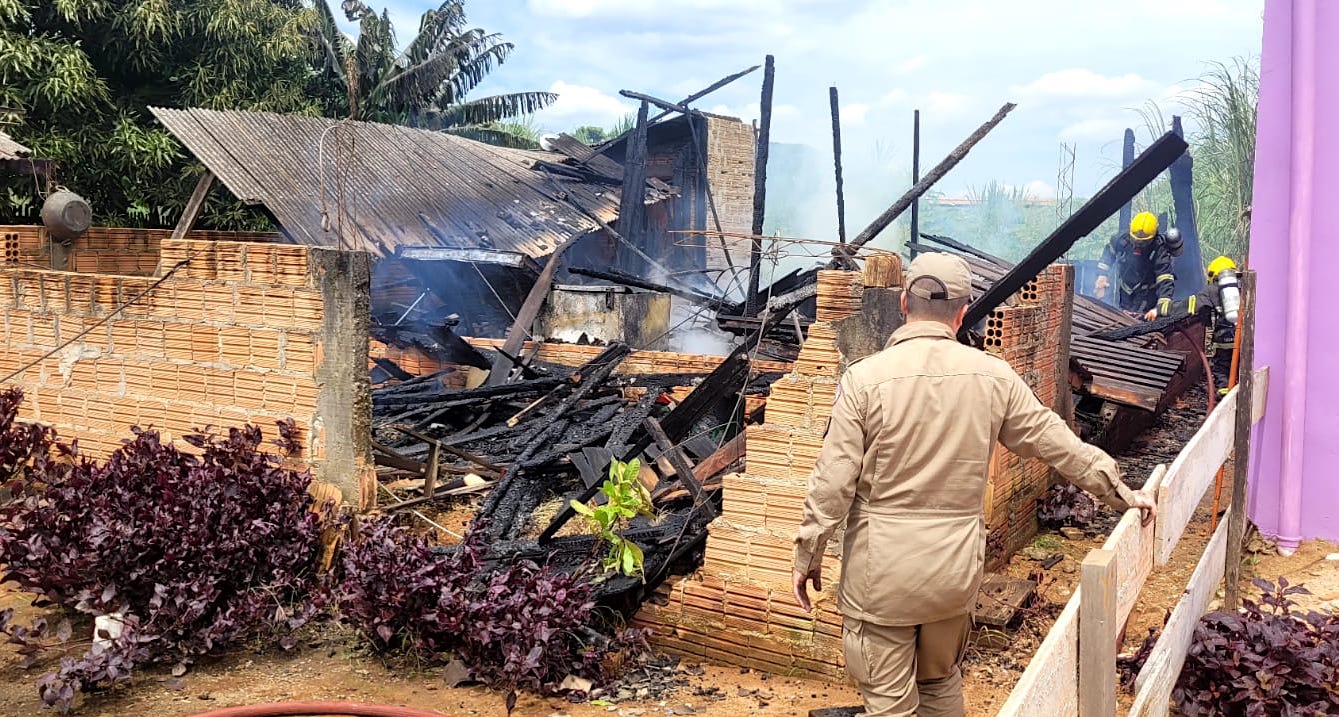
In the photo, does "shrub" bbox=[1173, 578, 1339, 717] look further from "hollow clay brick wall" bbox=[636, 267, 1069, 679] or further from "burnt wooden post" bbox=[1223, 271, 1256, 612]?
"hollow clay brick wall" bbox=[636, 267, 1069, 679]

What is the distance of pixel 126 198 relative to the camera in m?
17.0

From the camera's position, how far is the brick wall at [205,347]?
19.6ft

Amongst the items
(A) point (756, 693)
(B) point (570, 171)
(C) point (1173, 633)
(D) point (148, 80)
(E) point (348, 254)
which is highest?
(D) point (148, 80)

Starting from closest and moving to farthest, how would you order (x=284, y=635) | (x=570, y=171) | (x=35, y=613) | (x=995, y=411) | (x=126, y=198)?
1. (x=995, y=411)
2. (x=284, y=635)
3. (x=35, y=613)
4. (x=126, y=198)
5. (x=570, y=171)

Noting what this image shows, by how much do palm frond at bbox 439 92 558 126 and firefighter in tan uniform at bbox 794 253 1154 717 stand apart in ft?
83.9

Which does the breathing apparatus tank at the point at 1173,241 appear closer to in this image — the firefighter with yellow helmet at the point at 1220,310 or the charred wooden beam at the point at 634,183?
the firefighter with yellow helmet at the point at 1220,310

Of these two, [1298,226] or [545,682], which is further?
[1298,226]

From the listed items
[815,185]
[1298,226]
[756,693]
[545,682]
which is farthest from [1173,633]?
[815,185]

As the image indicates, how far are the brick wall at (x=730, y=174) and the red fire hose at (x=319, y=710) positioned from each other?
2034cm

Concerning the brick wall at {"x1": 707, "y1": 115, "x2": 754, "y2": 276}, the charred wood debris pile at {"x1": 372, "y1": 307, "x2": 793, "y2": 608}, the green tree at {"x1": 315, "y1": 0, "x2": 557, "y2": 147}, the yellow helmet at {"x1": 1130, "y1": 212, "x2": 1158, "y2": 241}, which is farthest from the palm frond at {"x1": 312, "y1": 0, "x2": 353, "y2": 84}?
the yellow helmet at {"x1": 1130, "y1": 212, "x2": 1158, "y2": 241}

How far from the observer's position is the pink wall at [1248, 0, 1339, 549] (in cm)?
544

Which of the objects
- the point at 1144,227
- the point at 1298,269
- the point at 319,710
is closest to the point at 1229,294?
the point at 1144,227

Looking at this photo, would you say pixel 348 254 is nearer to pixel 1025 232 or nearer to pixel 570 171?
pixel 570 171

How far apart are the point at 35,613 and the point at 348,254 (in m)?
2.92
